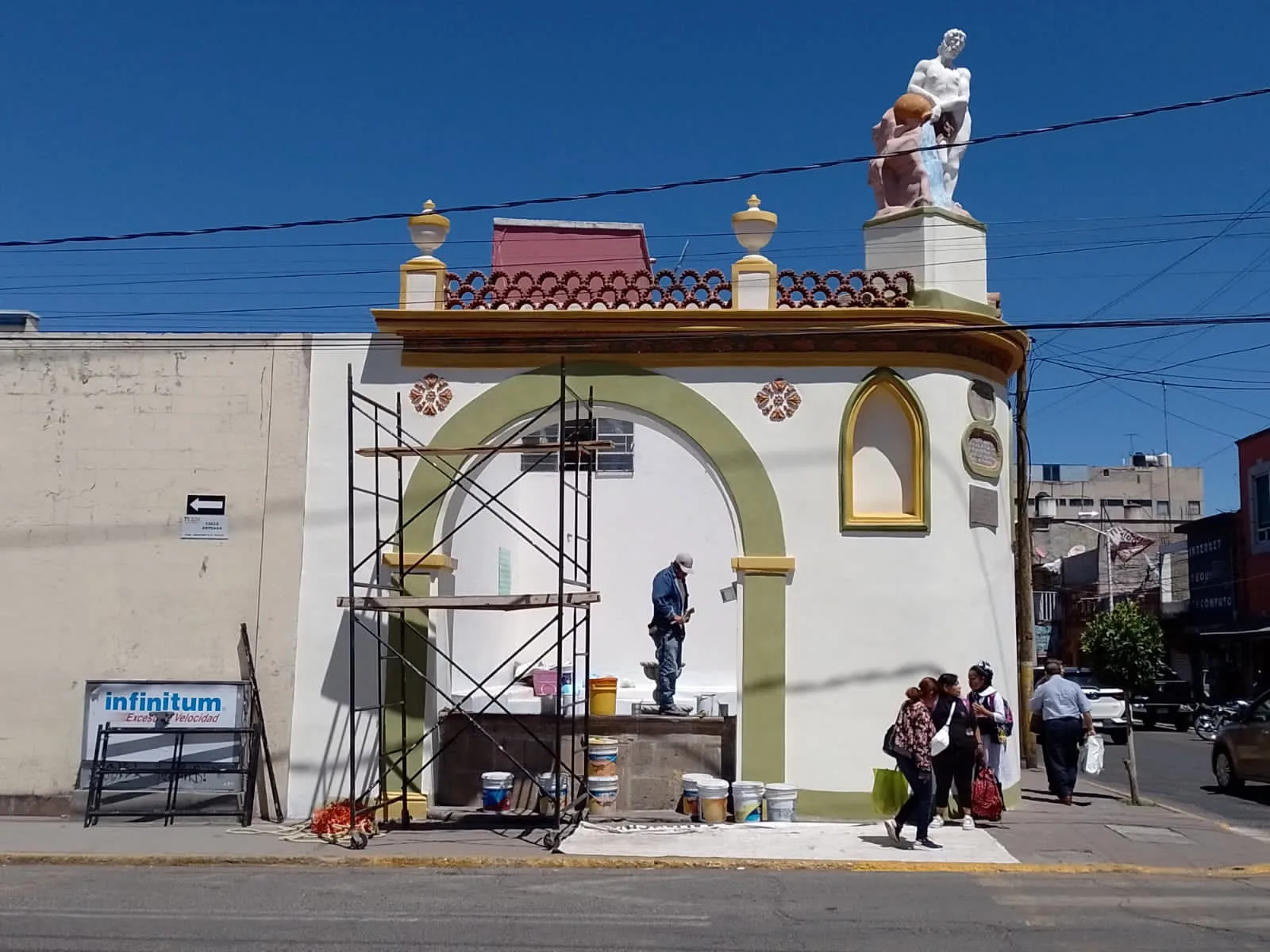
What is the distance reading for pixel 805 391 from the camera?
13.5m

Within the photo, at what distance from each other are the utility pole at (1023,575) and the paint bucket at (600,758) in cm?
772

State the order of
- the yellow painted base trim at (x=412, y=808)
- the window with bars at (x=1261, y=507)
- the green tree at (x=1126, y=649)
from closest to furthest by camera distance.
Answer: the yellow painted base trim at (x=412, y=808) → the window with bars at (x=1261, y=507) → the green tree at (x=1126, y=649)

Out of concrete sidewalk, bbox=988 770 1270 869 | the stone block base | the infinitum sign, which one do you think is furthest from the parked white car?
the infinitum sign

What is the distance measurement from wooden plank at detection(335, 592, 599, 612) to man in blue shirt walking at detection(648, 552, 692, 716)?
126 cm

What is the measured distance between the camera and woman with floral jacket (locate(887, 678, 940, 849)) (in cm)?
1121

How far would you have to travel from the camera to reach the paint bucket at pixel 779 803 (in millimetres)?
12680

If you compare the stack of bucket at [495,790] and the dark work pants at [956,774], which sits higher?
the dark work pants at [956,774]

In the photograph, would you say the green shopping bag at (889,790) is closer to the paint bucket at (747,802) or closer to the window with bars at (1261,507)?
the paint bucket at (747,802)

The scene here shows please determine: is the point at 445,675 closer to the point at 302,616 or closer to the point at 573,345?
the point at 302,616

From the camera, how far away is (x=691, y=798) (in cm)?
1284

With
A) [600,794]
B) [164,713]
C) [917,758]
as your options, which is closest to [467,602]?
[600,794]

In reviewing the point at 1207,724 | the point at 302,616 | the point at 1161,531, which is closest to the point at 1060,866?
the point at 302,616

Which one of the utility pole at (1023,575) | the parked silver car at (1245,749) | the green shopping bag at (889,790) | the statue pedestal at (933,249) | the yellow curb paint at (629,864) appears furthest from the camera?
the utility pole at (1023,575)

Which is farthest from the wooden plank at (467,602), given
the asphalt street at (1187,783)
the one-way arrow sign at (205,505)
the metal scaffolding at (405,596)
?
the asphalt street at (1187,783)
